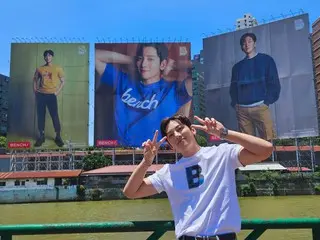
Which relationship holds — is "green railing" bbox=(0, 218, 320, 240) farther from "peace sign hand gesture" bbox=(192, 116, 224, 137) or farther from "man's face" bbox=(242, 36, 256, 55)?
"man's face" bbox=(242, 36, 256, 55)

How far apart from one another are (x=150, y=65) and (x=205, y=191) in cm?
4853

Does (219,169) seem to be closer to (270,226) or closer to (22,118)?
(270,226)

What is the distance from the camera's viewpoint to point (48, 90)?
49969 mm

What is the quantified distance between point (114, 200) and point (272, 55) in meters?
24.5

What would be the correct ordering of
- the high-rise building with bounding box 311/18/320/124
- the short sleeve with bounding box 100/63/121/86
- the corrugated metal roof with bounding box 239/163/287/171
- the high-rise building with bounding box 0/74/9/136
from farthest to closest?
the high-rise building with bounding box 0/74/9/136 → the high-rise building with bounding box 311/18/320/124 → the short sleeve with bounding box 100/63/121/86 → the corrugated metal roof with bounding box 239/163/287/171

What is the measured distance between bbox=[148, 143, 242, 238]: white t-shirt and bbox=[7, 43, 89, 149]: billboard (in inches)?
1861

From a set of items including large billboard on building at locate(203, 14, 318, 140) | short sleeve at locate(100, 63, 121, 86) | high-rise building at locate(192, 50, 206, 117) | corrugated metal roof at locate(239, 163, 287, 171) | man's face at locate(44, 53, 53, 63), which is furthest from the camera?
high-rise building at locate(192, 50, 206, 117)

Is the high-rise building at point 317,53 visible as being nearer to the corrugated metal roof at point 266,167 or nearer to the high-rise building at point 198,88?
the high-rise building at point 198,88

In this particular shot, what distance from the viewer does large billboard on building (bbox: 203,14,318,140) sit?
45.9 meters

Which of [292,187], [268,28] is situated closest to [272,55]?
[268,28]

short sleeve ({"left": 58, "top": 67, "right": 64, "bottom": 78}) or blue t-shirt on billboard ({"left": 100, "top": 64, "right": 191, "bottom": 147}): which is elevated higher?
short sleeve ({"left": 58, "top": 67, "right": 64, "bottom": 78})

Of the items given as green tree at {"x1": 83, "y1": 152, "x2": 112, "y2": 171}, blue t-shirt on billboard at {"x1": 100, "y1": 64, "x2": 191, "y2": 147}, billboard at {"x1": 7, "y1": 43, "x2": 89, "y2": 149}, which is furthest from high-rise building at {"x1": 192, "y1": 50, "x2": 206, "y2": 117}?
billboard at {"x1": 7, "y1": 43, "x2": 89, "y2": 149}

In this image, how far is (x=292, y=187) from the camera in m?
42.9

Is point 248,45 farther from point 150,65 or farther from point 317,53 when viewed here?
point 317,53
